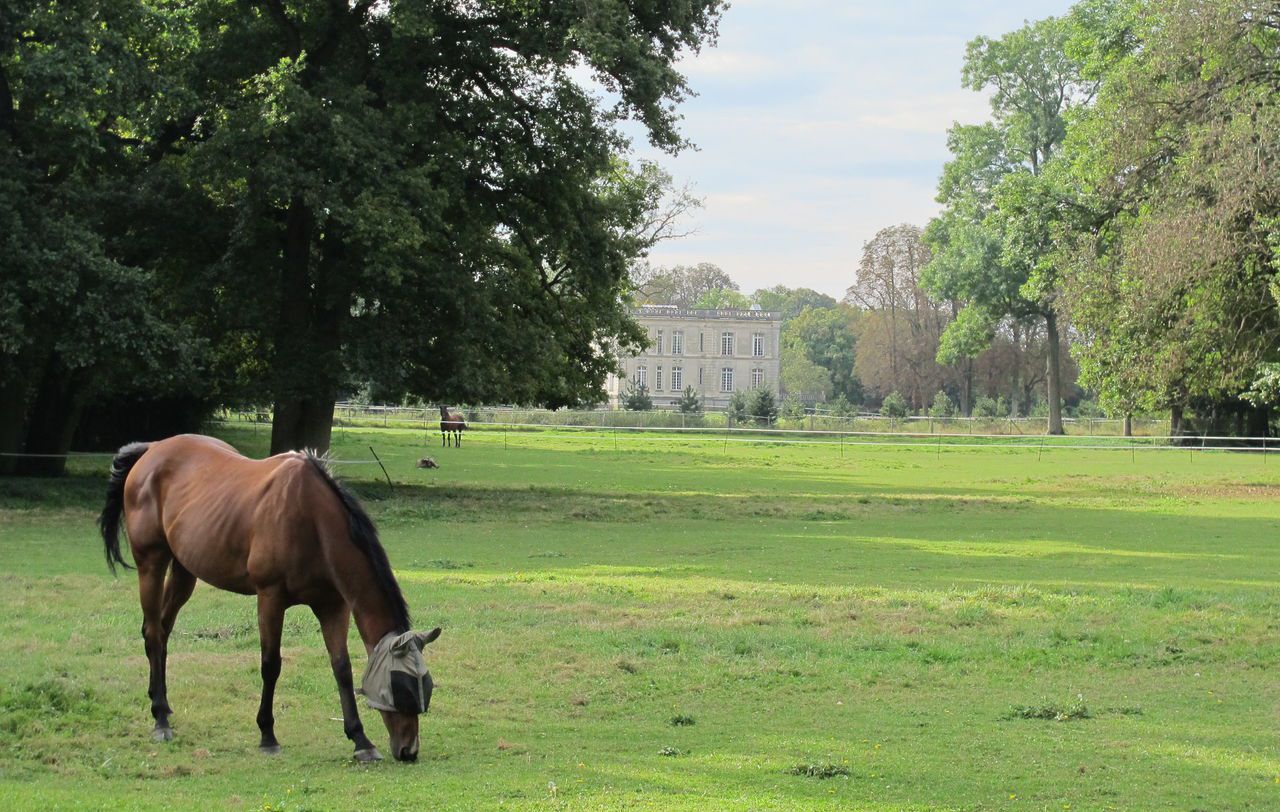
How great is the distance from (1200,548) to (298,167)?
61.3ft

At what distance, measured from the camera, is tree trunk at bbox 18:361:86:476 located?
103 feet

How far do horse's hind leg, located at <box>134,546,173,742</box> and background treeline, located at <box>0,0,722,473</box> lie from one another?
16.7 meters

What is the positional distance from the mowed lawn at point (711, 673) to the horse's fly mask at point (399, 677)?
1.40ft

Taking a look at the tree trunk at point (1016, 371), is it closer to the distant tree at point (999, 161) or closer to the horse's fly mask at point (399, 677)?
the distant tree at point (999, 161)

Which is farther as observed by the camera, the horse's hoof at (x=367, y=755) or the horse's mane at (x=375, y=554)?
the horse's mane at (x=375, y=554)

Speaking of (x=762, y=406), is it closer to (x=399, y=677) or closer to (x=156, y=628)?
(x=156, y=628)

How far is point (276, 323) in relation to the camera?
3022cm

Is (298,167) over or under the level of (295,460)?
over

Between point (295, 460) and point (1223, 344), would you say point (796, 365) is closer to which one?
point (1223, 344)

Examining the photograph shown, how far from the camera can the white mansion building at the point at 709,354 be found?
131500 mm

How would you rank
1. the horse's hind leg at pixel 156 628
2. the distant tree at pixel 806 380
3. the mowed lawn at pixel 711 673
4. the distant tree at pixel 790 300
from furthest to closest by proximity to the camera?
the distant tree at pixel 790 300, the distant tree at pixel 806 380, the horse's hind leg at pixel 156 628, the mowed lawn at pixel 711 673

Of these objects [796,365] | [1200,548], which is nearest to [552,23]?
[1200,548]

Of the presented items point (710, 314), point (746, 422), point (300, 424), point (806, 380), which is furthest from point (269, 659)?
point (806, 380)

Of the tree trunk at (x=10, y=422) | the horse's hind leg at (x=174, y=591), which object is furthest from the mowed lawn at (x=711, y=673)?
the tree trunk at (x=10, y=422)
